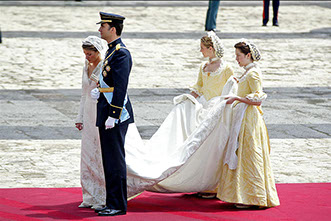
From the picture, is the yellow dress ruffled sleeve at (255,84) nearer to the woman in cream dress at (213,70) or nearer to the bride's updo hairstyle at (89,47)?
the woman in cream dress at (213,70)

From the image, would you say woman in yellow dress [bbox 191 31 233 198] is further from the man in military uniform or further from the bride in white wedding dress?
the man in military uniform

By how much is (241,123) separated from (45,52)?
9990 millimetres

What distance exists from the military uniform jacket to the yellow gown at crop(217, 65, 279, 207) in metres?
0.97

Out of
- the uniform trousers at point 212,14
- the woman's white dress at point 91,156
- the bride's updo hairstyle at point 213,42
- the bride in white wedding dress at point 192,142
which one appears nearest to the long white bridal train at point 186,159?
the bride in white wedding dress at point 192,142

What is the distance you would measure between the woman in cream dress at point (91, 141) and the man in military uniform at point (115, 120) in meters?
0.20

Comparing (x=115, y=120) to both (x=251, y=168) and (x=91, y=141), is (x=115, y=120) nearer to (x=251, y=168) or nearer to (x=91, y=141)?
(x=91, y=141)

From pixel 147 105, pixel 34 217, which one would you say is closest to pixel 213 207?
pixel 34 217

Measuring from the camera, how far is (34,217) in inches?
218

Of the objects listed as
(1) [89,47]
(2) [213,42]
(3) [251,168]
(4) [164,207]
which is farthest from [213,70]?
(4) [164,207]

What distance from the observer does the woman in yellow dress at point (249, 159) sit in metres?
5.82

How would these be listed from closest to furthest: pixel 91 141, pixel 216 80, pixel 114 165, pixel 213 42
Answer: pixel 114 165 < pixel 91 141 < pixel 213 42 < pixel 216 80

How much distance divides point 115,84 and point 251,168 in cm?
132

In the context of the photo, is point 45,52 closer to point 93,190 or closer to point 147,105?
point 147,105

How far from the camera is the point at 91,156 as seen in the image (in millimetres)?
5891
